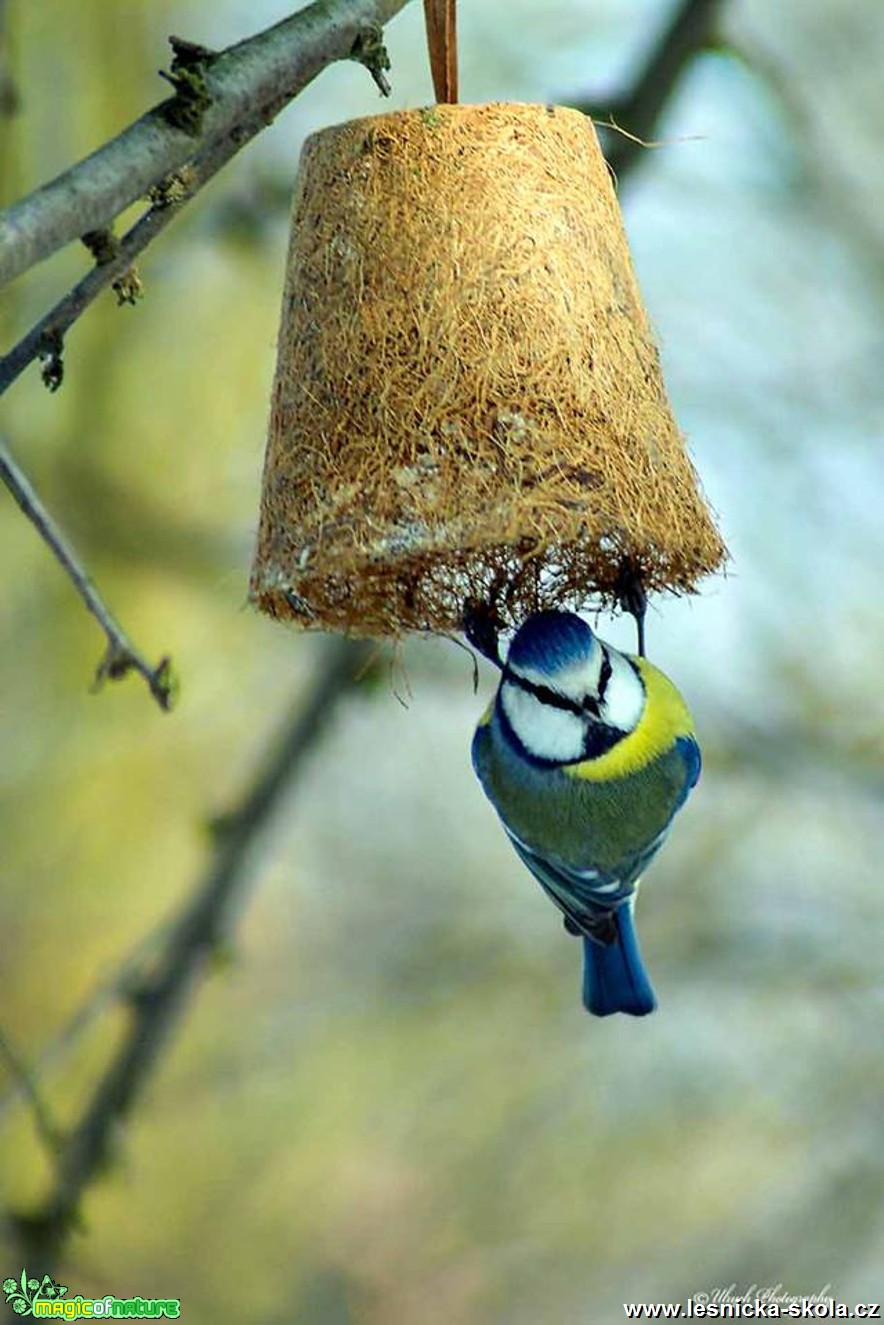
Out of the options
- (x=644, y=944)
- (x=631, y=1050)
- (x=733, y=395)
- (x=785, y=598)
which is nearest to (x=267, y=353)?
(x=733, y=395)

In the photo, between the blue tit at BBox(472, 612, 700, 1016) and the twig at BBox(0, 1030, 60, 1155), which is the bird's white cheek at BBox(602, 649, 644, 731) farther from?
the twig at BBox(0, 1030, 60, 1155)

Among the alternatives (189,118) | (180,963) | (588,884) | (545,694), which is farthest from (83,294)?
(180,963)

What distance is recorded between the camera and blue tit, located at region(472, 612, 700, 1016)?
218 cm

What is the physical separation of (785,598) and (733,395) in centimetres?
58

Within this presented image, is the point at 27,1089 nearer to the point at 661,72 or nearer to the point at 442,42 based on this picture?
the point at 442,42

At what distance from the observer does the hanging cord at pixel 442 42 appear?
193cm

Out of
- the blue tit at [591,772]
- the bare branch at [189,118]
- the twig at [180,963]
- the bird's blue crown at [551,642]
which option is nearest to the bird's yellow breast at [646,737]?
the blue tit at [591,772]

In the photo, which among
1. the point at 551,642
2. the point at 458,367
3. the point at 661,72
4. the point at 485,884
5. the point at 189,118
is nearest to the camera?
the point at 189,118

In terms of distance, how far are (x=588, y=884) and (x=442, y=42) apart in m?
1.11

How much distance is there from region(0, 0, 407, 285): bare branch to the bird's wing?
1075 millimetres

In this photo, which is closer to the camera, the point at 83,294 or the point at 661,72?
the point at 83,294

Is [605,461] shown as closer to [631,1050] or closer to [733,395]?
[733,395]

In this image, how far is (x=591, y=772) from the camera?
7.39 feet

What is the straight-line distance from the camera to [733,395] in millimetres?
4594
